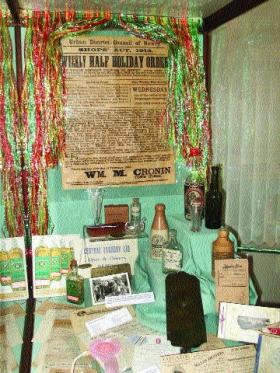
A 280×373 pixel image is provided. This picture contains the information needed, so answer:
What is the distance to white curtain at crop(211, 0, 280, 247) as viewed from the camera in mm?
1809

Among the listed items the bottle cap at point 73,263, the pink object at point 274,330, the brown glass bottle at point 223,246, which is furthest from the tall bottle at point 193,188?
the pink object at point 274,330

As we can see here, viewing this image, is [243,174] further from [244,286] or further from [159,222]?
[244,286]

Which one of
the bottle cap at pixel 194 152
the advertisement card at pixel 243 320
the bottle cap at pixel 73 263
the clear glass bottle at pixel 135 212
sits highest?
the bottle cap at pixel 194 152

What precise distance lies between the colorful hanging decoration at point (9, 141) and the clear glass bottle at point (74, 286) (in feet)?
0.91

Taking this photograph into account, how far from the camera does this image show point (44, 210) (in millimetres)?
1722

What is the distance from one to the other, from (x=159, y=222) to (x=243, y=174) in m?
0.55

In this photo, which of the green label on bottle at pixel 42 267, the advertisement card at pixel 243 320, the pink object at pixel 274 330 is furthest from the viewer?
the green label on bottle at pixel 42 267

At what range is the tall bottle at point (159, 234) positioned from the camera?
1.66 meters

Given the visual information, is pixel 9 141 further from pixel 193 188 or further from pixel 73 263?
pixel 193 188

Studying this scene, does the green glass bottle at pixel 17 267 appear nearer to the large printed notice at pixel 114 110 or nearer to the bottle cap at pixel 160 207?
the large printed notice at pixel 114 110

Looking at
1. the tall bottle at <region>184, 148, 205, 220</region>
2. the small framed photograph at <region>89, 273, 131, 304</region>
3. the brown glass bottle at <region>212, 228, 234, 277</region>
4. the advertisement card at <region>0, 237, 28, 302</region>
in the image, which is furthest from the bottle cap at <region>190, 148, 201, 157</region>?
the advertisement card at <region>0, 237, 28, 302</region>

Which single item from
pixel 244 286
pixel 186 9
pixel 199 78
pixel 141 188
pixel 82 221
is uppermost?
pixel 186 9

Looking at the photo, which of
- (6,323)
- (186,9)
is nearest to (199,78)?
(186,9)

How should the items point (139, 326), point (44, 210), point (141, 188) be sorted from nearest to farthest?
point (139, 326)
point (44, 210)
point (141, 188)
